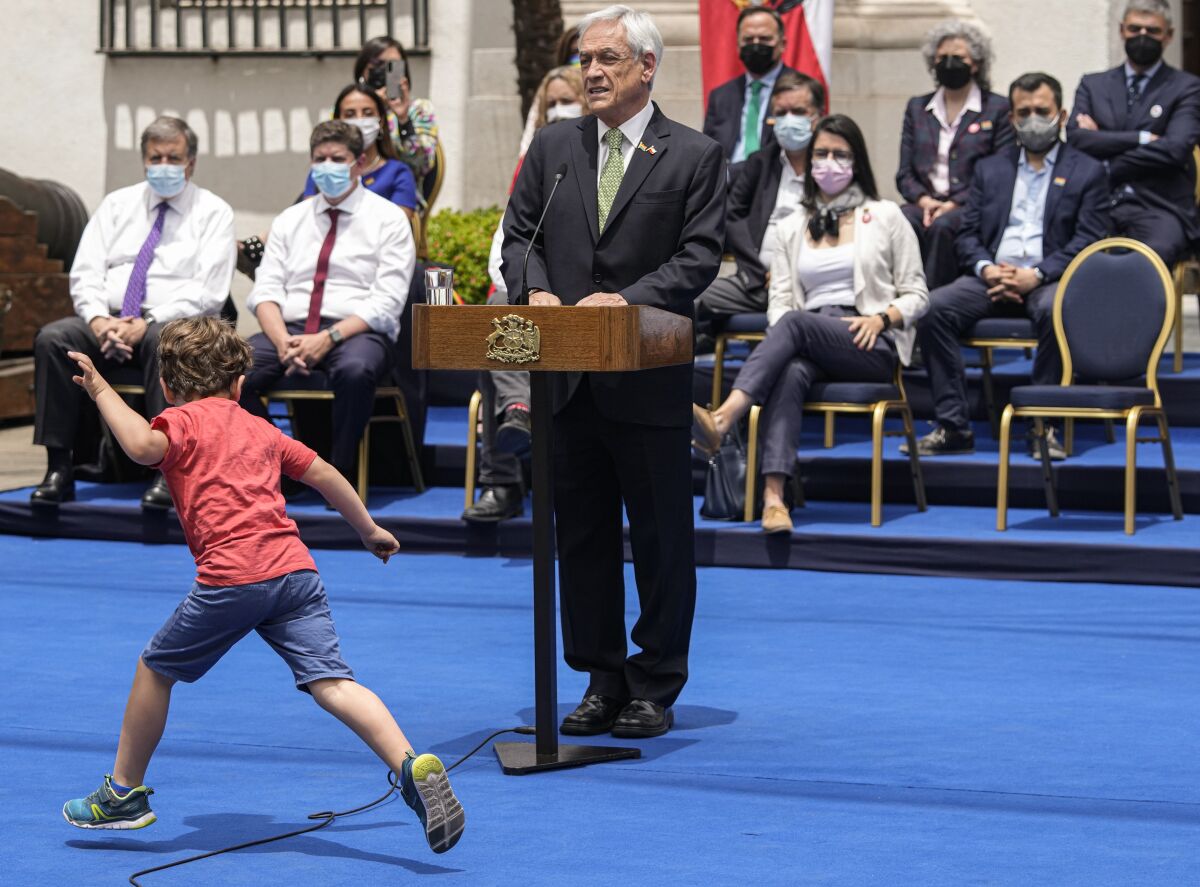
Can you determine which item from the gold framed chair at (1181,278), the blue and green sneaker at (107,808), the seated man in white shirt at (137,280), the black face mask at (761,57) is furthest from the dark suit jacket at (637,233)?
the gold framed chair at (1181,278)

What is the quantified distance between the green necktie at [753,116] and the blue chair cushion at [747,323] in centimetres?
109

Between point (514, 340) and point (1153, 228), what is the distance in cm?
591

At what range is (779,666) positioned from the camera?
6262mm

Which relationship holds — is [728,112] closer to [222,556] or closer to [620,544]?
[620,544]

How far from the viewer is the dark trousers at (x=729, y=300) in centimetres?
952

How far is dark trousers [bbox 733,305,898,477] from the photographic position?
26.8 feet

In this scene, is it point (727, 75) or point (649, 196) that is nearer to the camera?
point (649, 196)

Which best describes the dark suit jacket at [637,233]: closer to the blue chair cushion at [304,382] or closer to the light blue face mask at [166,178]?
the blue chair cushion at [304,382]

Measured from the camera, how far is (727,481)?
835 cm

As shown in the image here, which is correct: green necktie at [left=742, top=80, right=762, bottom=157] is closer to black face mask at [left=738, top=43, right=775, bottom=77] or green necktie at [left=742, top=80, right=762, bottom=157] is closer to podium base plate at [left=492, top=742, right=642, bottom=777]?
black face mask at [left=738, top=43, right=775, bottom=77]

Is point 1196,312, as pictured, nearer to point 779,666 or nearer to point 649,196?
point 779,666

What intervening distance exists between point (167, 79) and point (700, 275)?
32.1 feet

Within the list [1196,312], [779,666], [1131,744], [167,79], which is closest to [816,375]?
[779,666]

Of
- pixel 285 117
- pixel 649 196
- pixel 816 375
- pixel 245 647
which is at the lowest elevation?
pixel 245 647
